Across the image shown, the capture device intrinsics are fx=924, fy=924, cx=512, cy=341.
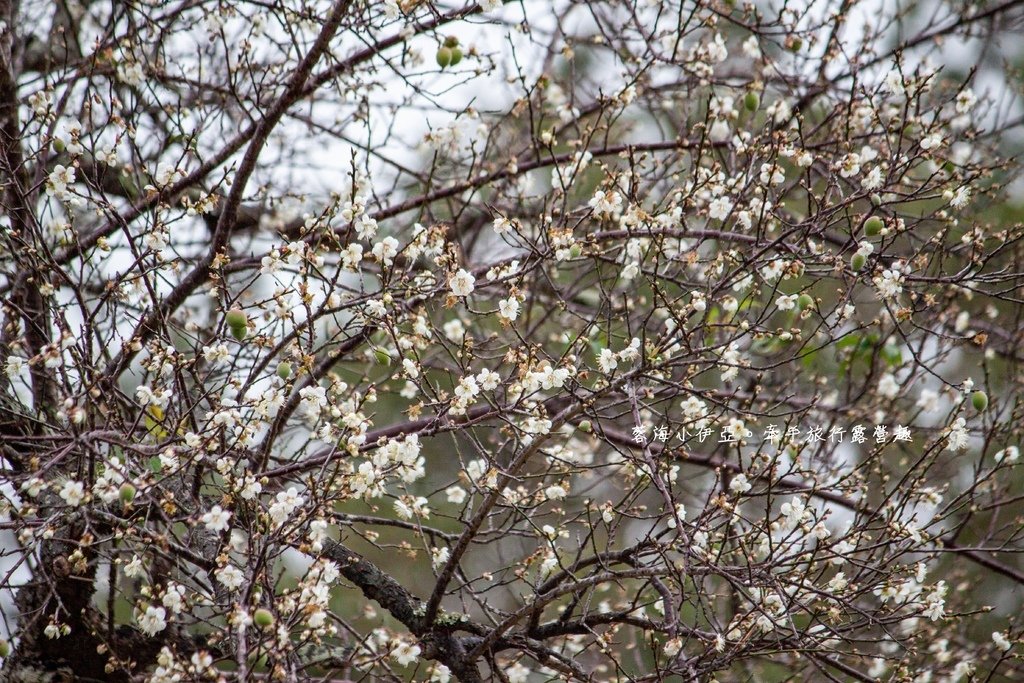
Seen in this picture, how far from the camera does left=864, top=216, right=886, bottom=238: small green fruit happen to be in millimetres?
2837

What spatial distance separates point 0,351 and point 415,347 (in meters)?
1.35

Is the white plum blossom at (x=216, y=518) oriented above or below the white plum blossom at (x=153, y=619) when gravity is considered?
above

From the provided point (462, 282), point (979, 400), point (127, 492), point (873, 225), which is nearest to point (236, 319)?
point (127, 492)

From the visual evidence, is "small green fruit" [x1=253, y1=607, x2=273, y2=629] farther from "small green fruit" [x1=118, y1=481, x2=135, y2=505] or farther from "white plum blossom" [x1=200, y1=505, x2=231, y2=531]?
"small green fruit" [x1=118, y1=481, x2=135, y2=505]

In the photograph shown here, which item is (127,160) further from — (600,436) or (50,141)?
(600,436)

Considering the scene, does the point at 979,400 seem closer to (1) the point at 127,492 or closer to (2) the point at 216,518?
(2) the point at 216,518

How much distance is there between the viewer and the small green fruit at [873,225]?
2.84 m

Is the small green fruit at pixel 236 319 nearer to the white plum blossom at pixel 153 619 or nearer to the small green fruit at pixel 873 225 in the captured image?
the white plum blossom at pixel 153 619

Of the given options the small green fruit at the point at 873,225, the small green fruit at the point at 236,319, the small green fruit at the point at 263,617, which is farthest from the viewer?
the small green fruit at the point at 873,225

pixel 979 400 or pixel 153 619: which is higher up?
pixel 979 400

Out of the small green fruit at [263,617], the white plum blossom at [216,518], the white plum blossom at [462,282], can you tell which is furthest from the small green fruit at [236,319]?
the small green fruit at [263,617]

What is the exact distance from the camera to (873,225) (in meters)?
2.85

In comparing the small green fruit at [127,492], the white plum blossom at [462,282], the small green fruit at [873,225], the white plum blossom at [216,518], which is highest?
the small green fruit at [873,225]

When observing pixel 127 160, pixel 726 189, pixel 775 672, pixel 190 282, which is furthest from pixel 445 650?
pixel 775 672
